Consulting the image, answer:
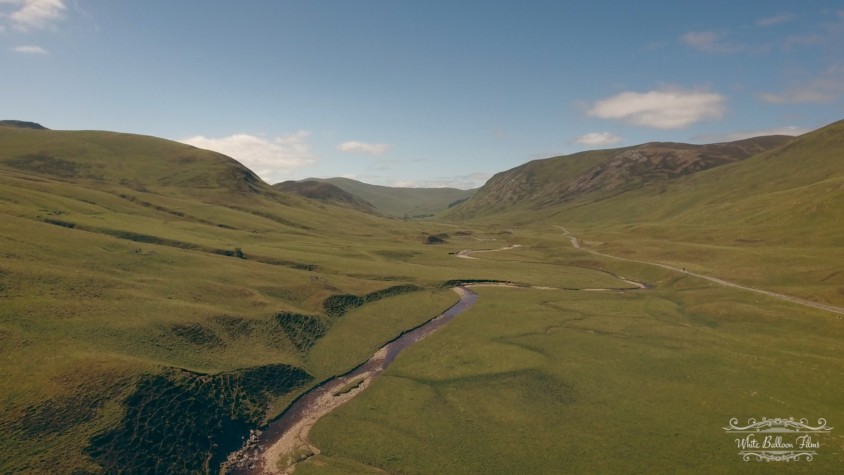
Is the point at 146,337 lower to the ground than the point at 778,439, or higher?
higher

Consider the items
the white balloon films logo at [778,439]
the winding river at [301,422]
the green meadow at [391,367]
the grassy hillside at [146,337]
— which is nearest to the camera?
the grassy hillside at [146,337]

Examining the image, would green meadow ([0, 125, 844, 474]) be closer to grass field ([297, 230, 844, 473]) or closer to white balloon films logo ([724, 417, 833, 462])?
grass field ([297, 230, 844, 473])

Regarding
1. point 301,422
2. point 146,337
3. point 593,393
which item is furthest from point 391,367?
point 146,337

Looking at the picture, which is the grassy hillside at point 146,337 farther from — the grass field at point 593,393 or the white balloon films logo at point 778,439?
the white balloon films logo at point 778,439

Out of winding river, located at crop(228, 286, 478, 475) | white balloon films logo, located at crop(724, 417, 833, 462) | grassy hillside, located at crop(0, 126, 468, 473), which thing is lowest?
winding river, located at crop(228, 286, 478, 475)

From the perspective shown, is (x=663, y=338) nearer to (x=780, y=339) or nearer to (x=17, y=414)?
(x=780, y=339)

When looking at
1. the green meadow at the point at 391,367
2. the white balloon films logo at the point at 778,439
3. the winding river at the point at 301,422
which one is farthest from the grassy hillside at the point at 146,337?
the white balloon films logo at the point at 778,439

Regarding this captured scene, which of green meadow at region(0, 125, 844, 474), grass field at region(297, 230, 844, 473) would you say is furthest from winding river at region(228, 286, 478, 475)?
grass field at region(297, 230, 844, 473)

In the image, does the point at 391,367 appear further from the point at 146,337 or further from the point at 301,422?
the point at 146,337

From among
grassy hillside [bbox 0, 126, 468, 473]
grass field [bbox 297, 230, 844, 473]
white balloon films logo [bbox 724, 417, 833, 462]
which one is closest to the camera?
grassy hillside [bbox 0, 126, 468, 473]

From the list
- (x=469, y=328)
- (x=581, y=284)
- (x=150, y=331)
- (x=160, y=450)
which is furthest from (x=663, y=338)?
(x=150, y=331)
